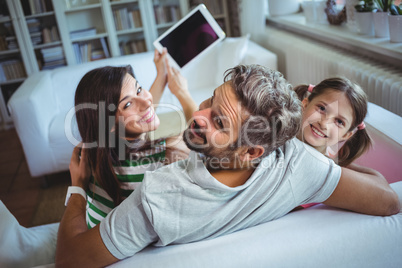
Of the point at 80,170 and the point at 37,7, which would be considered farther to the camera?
the point at 37,7

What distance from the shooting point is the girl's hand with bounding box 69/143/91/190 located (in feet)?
3.43

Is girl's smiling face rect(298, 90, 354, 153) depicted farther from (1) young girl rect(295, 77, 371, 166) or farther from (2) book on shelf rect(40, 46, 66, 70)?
(2) book on shelf rect(40, 46, 66, 70)

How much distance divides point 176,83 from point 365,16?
1.21 meters

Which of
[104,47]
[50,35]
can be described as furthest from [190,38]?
[50,35]

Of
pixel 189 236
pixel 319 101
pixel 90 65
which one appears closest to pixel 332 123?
pixel 319 101

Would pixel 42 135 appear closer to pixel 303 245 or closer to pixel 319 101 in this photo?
pixel 319 101

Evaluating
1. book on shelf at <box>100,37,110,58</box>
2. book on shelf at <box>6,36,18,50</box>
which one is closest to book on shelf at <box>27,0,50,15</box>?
book on shelf at <box>6,36,18,50</box>

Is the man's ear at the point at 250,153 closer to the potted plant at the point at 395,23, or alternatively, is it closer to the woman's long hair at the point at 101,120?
the woman's long hair at the point at 101,120

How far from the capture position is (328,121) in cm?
111

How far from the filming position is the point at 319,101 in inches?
45.6

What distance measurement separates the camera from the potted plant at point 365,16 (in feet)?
6.41

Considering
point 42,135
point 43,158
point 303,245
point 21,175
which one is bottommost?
point 21,175

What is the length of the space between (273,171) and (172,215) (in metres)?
0.24

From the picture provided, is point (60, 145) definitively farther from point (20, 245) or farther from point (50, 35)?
point (50, 35)
